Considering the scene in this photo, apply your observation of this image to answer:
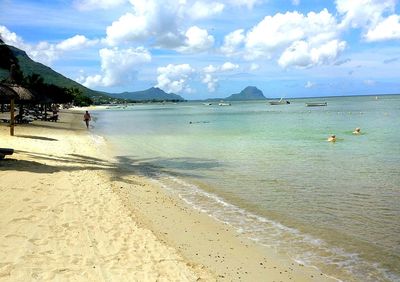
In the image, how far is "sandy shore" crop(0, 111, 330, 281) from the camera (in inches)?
241

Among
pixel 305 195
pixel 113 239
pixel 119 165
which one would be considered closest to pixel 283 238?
pixel 113 239

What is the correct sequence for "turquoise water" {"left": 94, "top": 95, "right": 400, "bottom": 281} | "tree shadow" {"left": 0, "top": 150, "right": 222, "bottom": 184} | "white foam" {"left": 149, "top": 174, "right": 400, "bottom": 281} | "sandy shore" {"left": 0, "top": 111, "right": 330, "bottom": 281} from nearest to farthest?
"sandy shore" {"left": 0, "top": 111, "right": 330, "bottom": 281}, "white foam" {"left": 149, "top": 174, "right": 400, "bottom": 281}, "turquoise water" {"left": 94, "top": 95, "right": 400, "bottom": 281}, "tree shadow" {"left": 0, "top": 150, "right": 222, "bottom": 184}

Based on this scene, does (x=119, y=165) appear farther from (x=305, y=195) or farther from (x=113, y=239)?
(x=113, y=239)

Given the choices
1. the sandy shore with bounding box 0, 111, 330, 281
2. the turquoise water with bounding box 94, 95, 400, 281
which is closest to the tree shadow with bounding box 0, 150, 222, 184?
the turquoise water with bounding box 94, 95, 400, 281

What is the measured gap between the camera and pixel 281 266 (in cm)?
703

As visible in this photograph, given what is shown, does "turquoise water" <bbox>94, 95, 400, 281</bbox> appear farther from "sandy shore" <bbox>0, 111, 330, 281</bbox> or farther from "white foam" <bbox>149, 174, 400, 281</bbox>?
"sandy shore" <bbox>0, 111, 330, 281</bbox>

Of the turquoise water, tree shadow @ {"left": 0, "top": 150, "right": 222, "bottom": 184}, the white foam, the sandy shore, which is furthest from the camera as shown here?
tree shadow @ {"left": 0, "top": 150, "right": 222, "bottom": 184}

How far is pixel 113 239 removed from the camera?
753cm

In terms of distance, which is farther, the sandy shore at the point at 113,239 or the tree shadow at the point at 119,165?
the tree shadow at the point at 119,165

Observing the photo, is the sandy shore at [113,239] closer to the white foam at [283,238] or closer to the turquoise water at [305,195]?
the white foam at [283,238]

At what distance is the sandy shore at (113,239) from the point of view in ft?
20.1

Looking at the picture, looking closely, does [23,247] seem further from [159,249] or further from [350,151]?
[350,151]

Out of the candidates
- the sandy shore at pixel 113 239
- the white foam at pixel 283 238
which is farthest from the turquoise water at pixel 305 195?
the sandy shore at pixel 113 239

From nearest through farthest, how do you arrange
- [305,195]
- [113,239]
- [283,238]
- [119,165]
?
[113,239]
[283,238]
[305,195]
[119,165]
